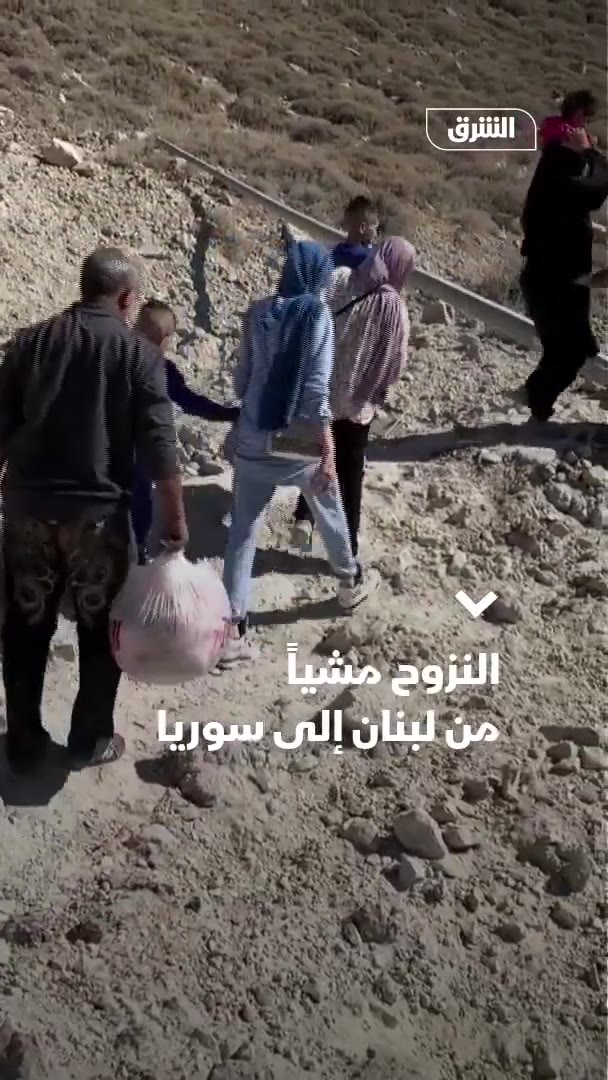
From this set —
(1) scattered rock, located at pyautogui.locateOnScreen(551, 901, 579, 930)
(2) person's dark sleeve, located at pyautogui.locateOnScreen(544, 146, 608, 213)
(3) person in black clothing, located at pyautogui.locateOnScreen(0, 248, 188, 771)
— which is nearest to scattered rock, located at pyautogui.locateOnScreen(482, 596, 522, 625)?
(1) scattered rock, located at pyautogui.locateOnScreen(551, 901, 579, 930)

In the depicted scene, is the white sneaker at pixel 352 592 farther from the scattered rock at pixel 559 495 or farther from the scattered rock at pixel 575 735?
the scattered rock at pixel 559 495

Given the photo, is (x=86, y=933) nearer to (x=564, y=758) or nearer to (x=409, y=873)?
(x=409, y=873)

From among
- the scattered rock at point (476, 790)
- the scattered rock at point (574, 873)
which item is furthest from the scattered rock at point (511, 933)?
the scattered rock at point (476, 790)

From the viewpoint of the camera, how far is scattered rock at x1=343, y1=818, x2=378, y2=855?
10.6 ft

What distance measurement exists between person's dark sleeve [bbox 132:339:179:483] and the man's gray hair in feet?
0.47

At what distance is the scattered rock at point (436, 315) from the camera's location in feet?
23.9

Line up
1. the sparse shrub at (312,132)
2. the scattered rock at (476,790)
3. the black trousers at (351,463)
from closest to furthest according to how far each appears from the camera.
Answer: the scattered rock at (476,790) < the black trousers at (351,463) < the sparse shrub at (312,132)

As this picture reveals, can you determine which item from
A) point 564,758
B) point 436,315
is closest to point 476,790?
point 564,758

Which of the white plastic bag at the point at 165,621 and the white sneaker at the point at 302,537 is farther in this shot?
the white sneaker at the point at 302,537

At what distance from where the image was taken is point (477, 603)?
448 cm

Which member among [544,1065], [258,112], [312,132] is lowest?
[544,1065]

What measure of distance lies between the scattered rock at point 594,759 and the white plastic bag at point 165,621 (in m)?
1.32

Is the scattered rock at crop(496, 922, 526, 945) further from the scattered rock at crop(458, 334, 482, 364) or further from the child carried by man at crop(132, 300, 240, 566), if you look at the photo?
the scattered rock at crop(458, 334, 482, 364)

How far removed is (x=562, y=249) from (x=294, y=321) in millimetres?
2308
